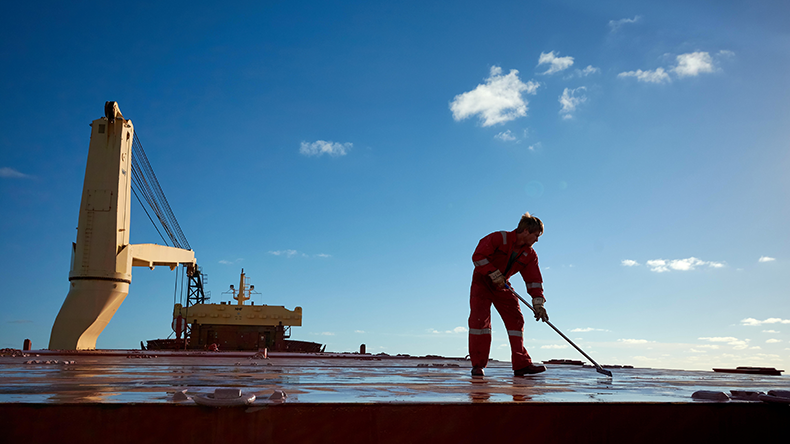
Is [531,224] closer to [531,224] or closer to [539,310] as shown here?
[531,224]

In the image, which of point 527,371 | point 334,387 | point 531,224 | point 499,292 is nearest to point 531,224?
point 531,224

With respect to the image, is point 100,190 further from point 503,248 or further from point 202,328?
point 503,248

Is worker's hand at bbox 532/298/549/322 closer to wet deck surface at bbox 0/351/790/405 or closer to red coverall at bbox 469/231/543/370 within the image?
red coverall at bbox 469/231/543/370

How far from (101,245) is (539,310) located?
539 inches

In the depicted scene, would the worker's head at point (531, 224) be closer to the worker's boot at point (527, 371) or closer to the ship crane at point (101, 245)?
the worker's boot at point (527, 371)

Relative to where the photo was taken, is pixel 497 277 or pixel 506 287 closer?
pixel 497 277

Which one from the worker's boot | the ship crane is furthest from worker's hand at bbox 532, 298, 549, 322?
the ship crane

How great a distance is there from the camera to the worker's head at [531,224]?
5.19m

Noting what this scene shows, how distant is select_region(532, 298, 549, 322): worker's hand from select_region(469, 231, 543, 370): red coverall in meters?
0.09

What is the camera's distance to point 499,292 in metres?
5.53

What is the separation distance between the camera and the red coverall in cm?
524

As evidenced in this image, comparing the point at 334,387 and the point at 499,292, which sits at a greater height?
the point at 499,292
